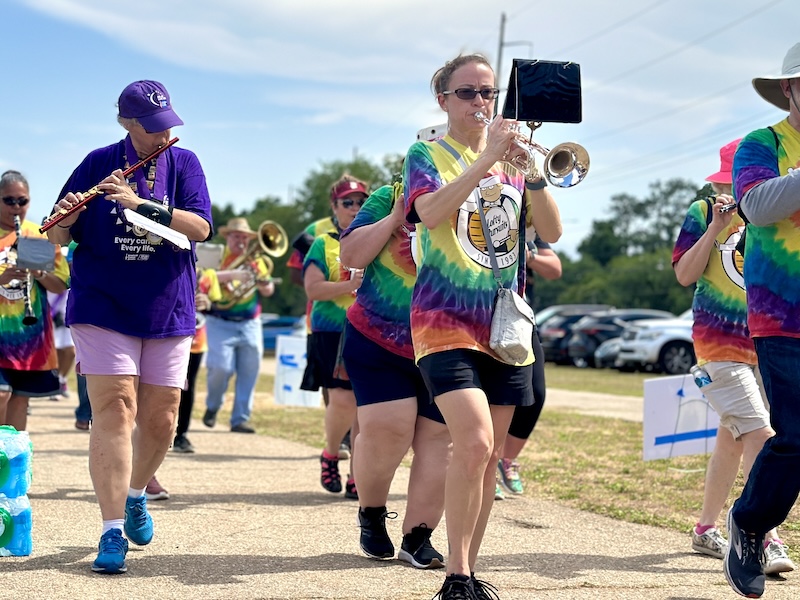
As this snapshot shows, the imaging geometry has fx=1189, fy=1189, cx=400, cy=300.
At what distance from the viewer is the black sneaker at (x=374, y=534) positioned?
560 cm

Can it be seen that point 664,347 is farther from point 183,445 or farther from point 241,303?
point 183,445

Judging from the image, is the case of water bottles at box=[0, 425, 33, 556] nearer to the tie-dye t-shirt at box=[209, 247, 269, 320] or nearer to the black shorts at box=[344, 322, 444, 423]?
the black shorts at box=[344, 322, 444, 423]

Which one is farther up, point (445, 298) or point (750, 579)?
point (445, 298)

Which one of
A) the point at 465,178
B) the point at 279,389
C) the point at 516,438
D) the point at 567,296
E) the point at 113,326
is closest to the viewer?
the point at 465,178

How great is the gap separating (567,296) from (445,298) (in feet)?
274

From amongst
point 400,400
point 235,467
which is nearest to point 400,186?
point 400,400

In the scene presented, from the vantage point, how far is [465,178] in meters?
4.36

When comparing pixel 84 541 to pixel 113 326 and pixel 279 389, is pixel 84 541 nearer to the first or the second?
pixel 113 326

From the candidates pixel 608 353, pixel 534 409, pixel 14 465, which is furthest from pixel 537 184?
pixel 608 353

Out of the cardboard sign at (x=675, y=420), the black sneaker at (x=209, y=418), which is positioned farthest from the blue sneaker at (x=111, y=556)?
the black sneaker at (x=209, y=418)

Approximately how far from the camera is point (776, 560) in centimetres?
527

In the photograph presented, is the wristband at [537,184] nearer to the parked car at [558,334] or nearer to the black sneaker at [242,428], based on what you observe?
the black sneaker at [242,428]

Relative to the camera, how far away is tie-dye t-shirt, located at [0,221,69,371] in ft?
23.3

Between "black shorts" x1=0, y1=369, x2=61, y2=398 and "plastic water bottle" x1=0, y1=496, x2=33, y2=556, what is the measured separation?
1.78 m
